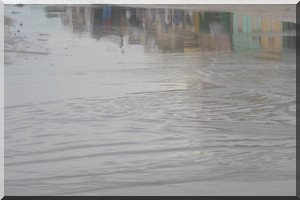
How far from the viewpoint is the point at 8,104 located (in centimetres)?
737

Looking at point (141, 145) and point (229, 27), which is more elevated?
point (229, 27)

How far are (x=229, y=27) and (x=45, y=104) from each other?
11034mm

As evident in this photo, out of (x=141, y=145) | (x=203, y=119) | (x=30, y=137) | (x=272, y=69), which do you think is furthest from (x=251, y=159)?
(x=272, y=69)

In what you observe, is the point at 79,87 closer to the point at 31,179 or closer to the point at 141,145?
the point at 141,145

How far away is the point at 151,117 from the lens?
664 cm

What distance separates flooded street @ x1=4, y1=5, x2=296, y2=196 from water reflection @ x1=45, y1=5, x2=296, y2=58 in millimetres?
144

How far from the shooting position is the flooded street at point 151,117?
4578mm

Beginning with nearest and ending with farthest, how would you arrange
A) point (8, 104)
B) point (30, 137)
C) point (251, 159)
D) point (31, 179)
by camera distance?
point (31, 179), point (251, 159), point (30, 137), point (8, 104)

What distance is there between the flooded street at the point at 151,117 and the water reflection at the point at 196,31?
0.14m

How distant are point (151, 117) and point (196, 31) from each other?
9.61 meters

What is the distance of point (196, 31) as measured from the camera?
16000 millimetres

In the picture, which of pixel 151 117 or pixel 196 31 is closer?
pixel 151 117

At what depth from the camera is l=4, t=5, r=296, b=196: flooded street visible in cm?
458

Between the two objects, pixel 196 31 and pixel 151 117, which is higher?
pixel 196 31
